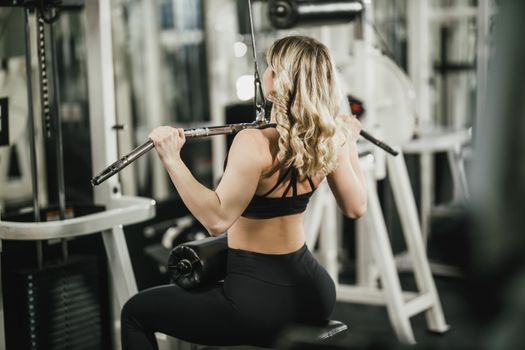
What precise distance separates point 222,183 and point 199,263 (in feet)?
0.92

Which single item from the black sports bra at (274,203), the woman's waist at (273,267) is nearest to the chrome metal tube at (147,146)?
the black sports bra at (274,203)

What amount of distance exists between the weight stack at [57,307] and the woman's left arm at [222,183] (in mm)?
937

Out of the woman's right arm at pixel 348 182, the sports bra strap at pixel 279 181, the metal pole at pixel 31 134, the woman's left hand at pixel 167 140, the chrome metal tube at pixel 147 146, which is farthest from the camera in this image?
the metal pole at pixel 31 134

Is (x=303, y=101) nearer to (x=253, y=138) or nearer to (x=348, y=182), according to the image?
(x=253, y=138)

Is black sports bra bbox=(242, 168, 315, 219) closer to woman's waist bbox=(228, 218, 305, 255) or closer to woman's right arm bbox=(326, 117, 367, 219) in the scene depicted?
woman's waist bbox=(228, 218, 305, 255)

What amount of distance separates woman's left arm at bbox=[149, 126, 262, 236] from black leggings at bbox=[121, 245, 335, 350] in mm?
171

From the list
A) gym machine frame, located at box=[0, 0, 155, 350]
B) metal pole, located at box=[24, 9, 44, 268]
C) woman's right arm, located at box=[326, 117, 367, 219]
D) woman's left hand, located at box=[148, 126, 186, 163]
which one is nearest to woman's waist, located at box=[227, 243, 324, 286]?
woman's right arm, located at box=[326, 117, 367, 219]

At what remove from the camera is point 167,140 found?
6.18ft

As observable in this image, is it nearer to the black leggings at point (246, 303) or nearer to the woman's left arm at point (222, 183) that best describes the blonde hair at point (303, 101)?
the woman's left arm at point (222, 183)

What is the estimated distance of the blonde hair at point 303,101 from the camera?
195 cm

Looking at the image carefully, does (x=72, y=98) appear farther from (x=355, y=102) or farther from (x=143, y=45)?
(x=355, y=102)

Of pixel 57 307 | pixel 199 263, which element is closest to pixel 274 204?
pixel 199 263

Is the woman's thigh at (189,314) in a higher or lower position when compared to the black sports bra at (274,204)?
lower

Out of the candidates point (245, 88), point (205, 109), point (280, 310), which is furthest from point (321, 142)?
point (205, 109)
